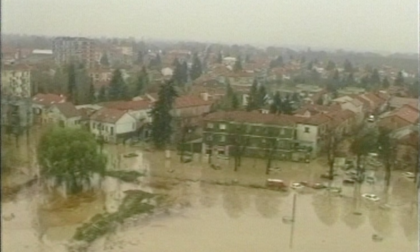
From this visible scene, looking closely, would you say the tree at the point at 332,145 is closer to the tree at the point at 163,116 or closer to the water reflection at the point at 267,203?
the water reflection at the point at 267,203

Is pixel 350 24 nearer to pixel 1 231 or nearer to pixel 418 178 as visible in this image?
pixel 418 178

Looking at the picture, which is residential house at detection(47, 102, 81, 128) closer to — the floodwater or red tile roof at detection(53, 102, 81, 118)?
red tile roof at detection(53, 102, 81, 118)

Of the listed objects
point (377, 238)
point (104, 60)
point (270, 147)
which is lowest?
point (377, 238)

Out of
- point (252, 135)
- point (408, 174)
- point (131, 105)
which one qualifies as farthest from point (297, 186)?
point (131, 105)

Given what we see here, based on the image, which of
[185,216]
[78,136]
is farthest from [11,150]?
[185,216]

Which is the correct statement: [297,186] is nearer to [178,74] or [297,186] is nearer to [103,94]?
[178,74]

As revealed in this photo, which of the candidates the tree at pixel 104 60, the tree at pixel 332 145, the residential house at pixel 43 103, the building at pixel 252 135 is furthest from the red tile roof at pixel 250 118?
the residential house at pixel 43 103
